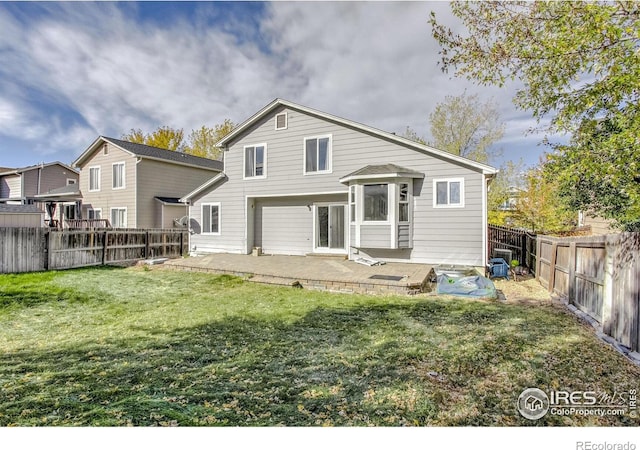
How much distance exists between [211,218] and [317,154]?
20.3ft

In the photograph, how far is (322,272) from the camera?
957 cm

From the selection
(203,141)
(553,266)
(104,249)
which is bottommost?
(104,249)

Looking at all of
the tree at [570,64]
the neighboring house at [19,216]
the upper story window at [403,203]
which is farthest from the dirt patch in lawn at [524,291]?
the neighboring house at [19,216]

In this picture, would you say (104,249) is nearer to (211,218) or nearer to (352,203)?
(211,218)

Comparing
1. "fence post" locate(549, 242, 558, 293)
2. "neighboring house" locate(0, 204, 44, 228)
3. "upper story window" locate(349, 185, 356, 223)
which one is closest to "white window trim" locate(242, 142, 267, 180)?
"upper story window" locate(349, 185, 356, 223)

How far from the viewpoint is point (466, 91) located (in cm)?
2177

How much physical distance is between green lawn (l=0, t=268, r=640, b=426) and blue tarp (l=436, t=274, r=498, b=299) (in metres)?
0.58

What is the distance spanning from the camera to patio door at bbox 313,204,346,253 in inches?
504

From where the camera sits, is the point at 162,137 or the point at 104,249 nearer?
the point at 104,249

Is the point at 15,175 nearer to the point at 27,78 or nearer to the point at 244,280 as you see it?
the point at 27,78

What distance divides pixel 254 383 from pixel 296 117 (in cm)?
1168

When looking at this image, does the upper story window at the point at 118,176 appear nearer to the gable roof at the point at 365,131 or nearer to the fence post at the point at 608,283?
the gable roof at the point at 365,131

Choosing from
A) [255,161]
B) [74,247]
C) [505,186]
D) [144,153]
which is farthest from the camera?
[505,186]

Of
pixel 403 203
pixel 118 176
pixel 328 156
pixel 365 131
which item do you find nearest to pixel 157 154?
pixel 118 176
